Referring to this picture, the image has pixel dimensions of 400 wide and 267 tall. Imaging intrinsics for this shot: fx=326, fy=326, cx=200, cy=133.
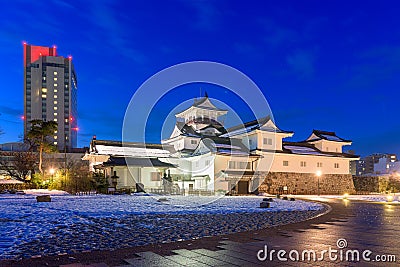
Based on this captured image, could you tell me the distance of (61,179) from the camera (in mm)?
42188

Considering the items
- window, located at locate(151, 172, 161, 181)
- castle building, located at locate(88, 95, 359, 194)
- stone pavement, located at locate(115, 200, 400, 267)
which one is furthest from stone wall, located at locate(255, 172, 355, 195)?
stone pavement, located at locate(115, 200, 400, 267)

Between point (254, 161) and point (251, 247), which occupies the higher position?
point (254, 161)

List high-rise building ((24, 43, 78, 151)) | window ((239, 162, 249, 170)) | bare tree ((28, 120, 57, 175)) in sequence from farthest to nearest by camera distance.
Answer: high-rise building ((24, 43, 78, 151)), window ((239, 162, 249, 170)), bare tree ((28, 120, 57, 175))

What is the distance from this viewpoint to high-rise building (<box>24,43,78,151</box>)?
414ft

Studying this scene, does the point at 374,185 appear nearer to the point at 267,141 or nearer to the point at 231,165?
the point at 267,141

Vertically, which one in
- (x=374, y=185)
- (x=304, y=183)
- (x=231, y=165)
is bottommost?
(x=374, y=185)

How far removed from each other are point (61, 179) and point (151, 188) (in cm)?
1167

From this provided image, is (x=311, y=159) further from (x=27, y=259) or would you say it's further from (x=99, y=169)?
(x=27, y=259)

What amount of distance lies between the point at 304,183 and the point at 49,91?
363 feet

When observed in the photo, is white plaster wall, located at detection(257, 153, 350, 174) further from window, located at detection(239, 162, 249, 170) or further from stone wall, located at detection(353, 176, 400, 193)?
stone wall, located at detection(353, 176, 400, 193)

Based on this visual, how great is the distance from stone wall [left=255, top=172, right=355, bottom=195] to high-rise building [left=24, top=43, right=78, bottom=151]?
97.1m

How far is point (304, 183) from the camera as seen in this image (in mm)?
51531

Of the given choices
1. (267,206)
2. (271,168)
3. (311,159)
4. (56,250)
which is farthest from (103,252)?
(311,159)

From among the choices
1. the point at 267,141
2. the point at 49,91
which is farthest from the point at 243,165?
the point at 49,91
